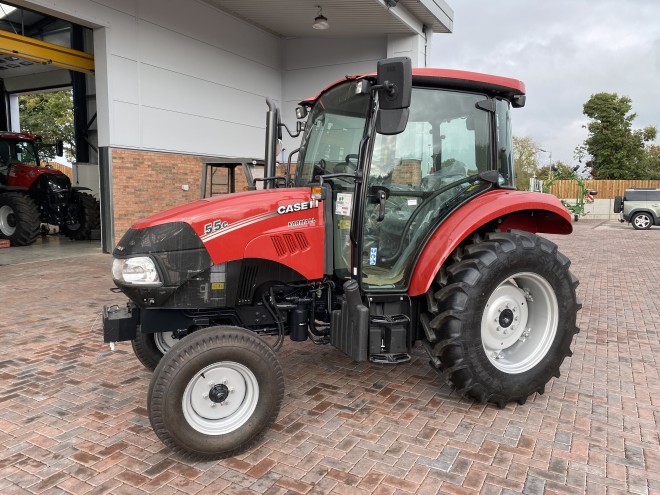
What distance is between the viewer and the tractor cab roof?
11.1 feet

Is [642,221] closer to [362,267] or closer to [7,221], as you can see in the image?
[362,267]

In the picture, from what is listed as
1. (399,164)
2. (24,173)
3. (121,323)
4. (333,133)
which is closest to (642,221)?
(399,164)

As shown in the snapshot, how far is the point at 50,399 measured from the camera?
362 cm

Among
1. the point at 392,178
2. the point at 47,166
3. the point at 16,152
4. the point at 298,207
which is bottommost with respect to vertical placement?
the point at 298,207

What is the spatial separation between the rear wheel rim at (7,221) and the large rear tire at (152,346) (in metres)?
10.3

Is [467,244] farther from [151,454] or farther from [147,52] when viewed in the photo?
[147,52]

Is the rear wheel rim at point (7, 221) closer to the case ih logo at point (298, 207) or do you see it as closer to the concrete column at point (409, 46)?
the concrete column at point (409, 46)

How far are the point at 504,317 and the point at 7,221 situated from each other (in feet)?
40.8

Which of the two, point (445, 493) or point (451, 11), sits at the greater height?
point (451, 11)

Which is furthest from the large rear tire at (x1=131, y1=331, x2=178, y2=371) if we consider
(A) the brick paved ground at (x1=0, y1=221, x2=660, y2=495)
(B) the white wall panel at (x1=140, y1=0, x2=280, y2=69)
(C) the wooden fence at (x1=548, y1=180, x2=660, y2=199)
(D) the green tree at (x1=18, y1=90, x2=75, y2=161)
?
(C) the wooden fence at (x1=548, y1=180, x2=660, y2=199)

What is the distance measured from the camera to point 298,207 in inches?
127

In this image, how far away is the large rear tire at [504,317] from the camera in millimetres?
3289

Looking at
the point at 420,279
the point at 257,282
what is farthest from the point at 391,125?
the point at 257,282

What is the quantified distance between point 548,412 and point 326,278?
178cm
